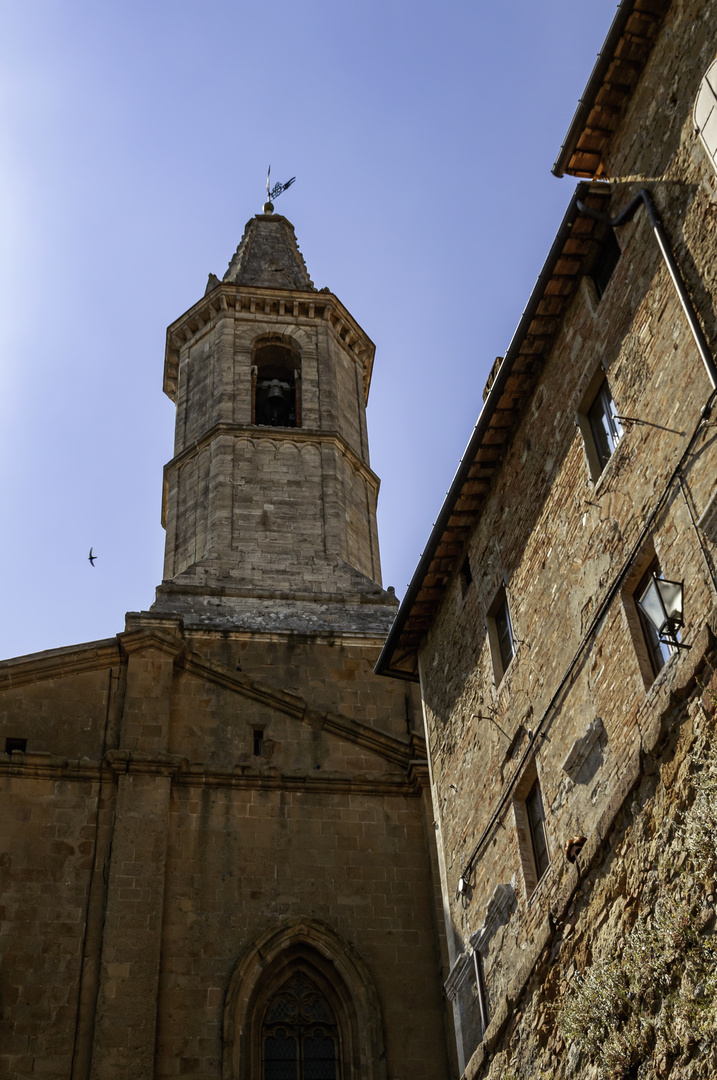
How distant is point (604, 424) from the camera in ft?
36.5

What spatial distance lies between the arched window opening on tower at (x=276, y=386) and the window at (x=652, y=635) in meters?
18.8

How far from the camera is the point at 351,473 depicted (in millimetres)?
28172

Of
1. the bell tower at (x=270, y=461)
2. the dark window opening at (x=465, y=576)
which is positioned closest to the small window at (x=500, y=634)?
the dark window opening at (x=465, y=576)

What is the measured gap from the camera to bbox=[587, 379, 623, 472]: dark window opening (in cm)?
1082

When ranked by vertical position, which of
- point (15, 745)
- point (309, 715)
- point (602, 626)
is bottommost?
point (602, 626)

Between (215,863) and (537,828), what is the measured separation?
616 centimetres

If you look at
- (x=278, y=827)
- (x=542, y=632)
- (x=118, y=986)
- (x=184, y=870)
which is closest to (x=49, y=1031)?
(x=118, y=986)

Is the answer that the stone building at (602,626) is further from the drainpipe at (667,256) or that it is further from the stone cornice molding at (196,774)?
the stone cornice molding at (196,774)

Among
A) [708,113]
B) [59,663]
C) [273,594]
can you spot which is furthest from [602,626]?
[273,594]

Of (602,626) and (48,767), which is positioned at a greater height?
(48,767)

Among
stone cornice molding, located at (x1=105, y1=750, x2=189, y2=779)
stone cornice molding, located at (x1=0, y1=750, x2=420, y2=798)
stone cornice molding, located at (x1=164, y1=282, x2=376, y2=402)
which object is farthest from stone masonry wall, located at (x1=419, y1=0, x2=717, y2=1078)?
stone cornice molding, located at (x1=164, y1=282, x2=376, y2=402)

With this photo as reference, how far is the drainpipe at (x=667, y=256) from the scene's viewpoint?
30.1 ft

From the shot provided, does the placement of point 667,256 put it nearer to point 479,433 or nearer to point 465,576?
point 479,433

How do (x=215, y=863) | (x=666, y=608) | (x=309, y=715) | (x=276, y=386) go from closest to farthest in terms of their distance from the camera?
(x=666, y=608) < (x=215, y=863) < (x=309, y=715) < (x=276, y=386)
